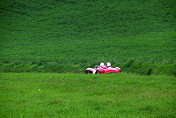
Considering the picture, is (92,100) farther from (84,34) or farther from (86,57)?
(84,34)

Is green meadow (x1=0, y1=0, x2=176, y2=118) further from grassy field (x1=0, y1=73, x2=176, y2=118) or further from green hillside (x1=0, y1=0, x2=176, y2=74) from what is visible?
green hillside (x1=0, y1=0, x2=176, y2=74)

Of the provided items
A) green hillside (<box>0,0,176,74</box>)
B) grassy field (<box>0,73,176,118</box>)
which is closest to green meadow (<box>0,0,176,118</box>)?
grassy field (<box>0,73,176,118</box>)

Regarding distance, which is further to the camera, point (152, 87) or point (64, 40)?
point (64, 40)

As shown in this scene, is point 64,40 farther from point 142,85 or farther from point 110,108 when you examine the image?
point 110,108

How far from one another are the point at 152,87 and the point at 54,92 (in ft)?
18.8

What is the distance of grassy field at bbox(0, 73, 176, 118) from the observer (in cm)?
986

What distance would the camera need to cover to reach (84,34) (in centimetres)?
5234

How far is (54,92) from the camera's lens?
14195 mm

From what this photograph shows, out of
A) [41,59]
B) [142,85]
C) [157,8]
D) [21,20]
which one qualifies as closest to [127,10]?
[157,8]

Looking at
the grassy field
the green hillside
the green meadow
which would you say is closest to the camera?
the grassy field

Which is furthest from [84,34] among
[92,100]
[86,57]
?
[92,100]

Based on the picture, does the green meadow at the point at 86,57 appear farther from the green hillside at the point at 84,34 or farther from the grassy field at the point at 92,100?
the green hillside at the point at 84,34

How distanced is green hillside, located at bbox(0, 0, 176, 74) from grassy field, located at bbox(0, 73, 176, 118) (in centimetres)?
865

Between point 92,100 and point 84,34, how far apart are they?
41.3 metres
